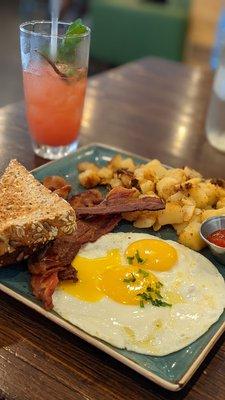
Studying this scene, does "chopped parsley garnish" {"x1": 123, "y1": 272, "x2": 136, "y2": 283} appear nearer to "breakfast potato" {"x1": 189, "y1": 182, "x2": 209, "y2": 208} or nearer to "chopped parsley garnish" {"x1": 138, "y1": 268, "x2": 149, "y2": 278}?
"chopped parsley garnish" {"x1": 138, "y1": 268, "x2": 149, "y2": 278}

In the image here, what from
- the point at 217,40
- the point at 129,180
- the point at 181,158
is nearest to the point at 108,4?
the point at 217,40

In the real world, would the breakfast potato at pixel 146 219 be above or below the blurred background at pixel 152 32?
above

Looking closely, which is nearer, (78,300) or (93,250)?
(78,300)

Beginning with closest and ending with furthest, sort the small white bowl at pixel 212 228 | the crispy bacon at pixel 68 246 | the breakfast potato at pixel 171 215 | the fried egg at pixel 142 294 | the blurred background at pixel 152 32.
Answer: the fried egg at pixel 142 294
the crispy bacon at pixel 68 246
the small white bowl at pixel 212 228
the breakfast potato at pixel 171 215
the blurred background at pixel 152 32

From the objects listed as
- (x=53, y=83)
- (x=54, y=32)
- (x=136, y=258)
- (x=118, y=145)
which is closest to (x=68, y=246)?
(x=136, y=258)

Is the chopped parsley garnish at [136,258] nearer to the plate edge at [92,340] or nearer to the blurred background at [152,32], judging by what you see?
the plate edge at [92,340]

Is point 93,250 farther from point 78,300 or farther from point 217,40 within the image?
point 217,40

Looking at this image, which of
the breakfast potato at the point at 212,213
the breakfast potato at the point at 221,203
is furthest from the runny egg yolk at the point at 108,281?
the breakfast potato at the point at 221,203
